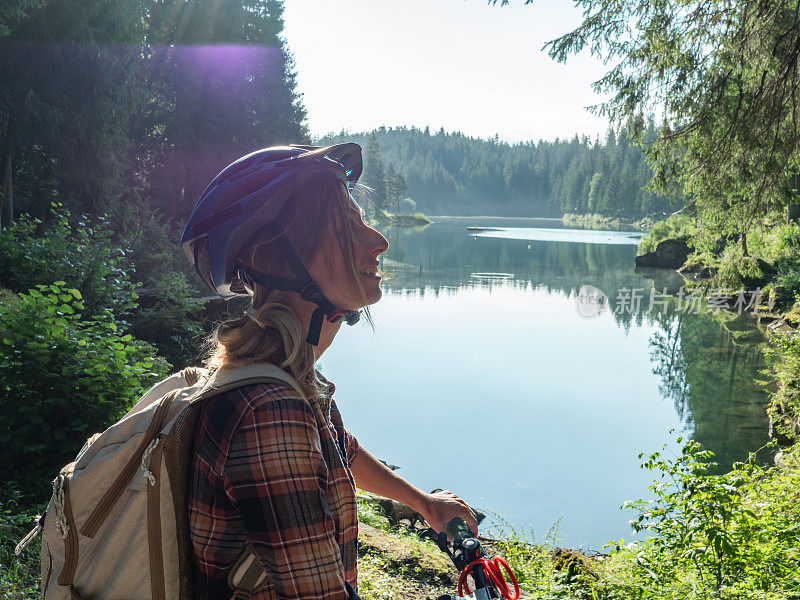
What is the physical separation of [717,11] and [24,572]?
25.9ft

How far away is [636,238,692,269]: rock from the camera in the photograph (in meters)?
37.1

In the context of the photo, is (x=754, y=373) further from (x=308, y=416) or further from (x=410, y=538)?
(x=308, y=416)

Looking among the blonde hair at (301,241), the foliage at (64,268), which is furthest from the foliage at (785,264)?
the blonde hair at (301,241)

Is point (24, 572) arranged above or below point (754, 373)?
above

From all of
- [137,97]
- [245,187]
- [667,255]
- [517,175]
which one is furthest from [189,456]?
[517,175]

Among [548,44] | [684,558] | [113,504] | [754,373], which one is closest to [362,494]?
[684,558]

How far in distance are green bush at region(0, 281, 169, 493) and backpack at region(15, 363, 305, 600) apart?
12.3ft

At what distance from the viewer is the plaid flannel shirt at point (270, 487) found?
3.53ft

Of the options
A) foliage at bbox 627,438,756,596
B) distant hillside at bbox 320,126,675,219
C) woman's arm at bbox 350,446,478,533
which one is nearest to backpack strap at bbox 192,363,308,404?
woman's arm at bbox 350,446,478,533

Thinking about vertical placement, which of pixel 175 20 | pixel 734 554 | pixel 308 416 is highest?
pixel 175 20

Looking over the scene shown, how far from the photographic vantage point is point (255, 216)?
4.40ft

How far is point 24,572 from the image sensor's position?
3430mm

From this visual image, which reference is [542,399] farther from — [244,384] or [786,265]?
[244,384]

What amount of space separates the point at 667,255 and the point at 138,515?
40.0 metres
